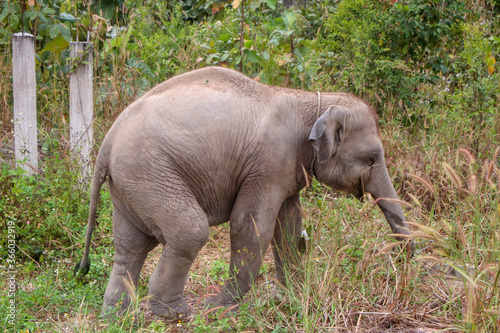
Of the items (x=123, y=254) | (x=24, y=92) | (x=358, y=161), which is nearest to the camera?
(x=123, y=254)

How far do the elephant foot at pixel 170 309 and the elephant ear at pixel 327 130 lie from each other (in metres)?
1.33

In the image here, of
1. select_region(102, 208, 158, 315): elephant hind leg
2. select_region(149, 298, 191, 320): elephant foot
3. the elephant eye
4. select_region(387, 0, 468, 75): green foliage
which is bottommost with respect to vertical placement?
select_region(149, 298, 191, 320): elephant foot

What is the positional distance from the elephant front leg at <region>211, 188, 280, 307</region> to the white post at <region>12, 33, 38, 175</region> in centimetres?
242

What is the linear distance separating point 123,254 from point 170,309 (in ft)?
1.60

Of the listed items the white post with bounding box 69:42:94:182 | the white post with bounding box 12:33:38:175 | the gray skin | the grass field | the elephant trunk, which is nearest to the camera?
the grass field

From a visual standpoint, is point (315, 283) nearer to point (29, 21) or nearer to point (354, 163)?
point (354, 163)

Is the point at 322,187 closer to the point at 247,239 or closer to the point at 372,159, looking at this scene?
the point at 372,159

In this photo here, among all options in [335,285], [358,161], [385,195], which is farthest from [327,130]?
[335,285]

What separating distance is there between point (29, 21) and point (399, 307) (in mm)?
5000

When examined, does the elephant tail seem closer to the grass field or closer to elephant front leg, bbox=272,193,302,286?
the grass field

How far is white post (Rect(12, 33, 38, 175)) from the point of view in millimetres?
5035

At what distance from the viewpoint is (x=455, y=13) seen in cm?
618

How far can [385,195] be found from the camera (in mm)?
3869

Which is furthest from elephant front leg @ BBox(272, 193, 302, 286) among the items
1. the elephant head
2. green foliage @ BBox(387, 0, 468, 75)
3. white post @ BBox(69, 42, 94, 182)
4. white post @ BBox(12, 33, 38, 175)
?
green foliage @ BBox(387, 0, 468, 75)
